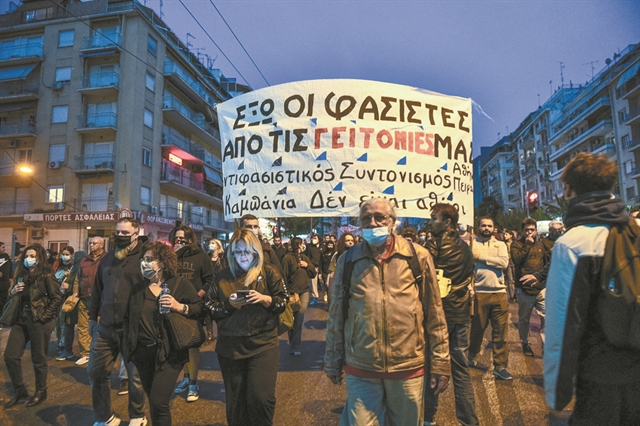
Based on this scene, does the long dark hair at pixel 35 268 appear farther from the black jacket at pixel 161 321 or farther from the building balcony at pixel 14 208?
the building balcony at pixel 14 208

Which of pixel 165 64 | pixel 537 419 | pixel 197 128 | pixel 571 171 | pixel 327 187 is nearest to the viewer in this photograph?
pixel 571 171

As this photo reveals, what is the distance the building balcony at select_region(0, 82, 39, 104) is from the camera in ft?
99.1

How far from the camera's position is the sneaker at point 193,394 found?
14.7 feet

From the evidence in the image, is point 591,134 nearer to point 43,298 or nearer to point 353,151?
point 353,151

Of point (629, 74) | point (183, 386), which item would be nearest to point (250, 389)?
point (183, 386)

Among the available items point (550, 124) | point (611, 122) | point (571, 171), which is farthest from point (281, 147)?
point (550, 124)

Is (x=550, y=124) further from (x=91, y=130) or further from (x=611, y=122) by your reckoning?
(x=91, y=130)

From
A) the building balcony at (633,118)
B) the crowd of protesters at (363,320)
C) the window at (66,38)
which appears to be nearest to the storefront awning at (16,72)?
the window at (66,38)

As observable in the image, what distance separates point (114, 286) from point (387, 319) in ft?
8.57

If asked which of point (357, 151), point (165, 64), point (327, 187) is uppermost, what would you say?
point (165, 64)

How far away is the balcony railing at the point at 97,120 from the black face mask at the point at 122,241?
28.1 m

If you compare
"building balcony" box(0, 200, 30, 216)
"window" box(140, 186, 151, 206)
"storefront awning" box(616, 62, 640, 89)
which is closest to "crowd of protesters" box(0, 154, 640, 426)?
"window" box(140, 186, 151, 206)

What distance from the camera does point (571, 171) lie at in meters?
2.03

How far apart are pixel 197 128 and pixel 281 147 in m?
33.8
